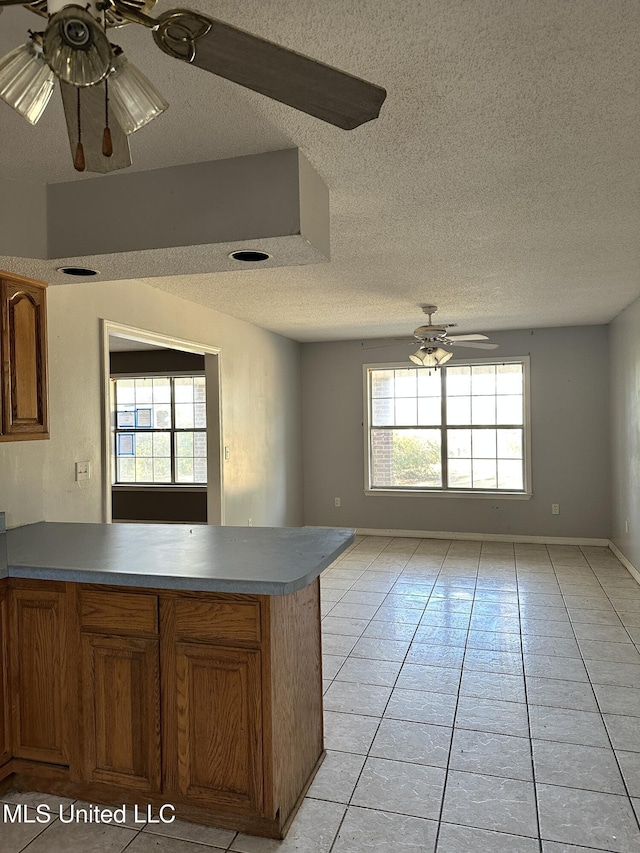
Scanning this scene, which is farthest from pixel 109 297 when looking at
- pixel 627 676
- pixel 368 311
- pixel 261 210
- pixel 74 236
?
pixel 627 676

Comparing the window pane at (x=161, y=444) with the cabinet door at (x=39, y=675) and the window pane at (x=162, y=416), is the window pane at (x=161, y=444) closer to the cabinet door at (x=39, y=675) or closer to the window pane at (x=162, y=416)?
the window pane at (x=162, y=416)

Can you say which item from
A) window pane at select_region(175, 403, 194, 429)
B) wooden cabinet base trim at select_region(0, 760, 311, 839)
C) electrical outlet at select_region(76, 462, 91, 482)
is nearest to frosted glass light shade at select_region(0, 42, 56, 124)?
wooden cabinet base trim at select_region(0, 760, 311, 839)

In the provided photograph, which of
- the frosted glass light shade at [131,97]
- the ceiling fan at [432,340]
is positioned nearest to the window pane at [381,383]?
the ceiling fan at [432,340]

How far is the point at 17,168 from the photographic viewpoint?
94.3 inches

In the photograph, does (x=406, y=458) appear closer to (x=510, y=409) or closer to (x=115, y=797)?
(x=510, y=409)

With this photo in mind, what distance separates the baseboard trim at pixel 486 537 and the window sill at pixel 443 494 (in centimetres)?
43

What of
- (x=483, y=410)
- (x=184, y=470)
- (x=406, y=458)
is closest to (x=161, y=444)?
(x=184, y=470)

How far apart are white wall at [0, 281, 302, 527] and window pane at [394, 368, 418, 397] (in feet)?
4.13

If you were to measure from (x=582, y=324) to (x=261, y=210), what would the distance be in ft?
17.3

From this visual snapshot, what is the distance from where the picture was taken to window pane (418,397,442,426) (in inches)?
285

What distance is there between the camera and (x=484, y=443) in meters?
7.07

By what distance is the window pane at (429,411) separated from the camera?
23.8 feet

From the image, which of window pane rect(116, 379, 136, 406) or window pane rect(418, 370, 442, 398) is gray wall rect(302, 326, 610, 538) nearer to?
window pane rect(418, 370, 442, 398)

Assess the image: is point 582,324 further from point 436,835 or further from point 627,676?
point 436,835
